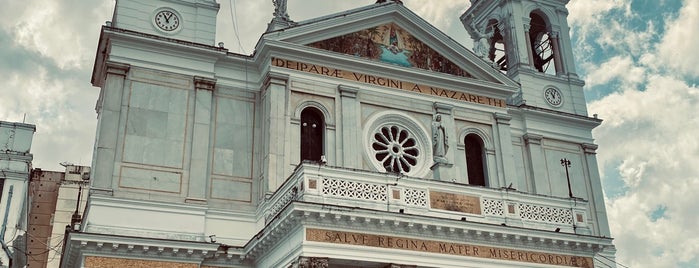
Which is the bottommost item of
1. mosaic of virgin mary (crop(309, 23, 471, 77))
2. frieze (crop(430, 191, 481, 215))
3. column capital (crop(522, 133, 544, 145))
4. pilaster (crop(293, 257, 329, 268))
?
pilaster (crop(293, 257, 329, 268))

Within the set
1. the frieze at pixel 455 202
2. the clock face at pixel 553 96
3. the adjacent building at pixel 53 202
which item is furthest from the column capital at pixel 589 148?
the adjacent building at pixel 53 202

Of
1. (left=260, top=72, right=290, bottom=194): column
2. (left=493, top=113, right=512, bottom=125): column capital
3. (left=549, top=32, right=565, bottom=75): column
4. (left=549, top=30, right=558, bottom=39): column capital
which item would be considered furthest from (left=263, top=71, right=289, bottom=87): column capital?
(left=549, top=30, right=558, bottom=39): column capital

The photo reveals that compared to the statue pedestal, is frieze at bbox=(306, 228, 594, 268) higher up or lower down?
lower down

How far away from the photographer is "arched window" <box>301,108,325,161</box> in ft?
72.3

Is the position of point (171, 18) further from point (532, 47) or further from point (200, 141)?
point (532, 47)

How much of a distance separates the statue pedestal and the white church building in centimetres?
4

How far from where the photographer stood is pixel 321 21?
23.2 meters

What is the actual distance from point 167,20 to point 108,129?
4.18 meters

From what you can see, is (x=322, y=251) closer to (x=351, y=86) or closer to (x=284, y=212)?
(x=284, y=212)

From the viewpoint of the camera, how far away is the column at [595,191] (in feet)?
84.6

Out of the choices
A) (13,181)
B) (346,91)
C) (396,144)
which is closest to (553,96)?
(396,144)

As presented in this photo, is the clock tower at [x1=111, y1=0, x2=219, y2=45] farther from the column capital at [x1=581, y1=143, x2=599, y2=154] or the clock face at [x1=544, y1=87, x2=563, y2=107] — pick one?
the column capital at [x1=581, y1=143, x2=599, y2=154]

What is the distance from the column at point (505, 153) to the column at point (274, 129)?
7.08 m

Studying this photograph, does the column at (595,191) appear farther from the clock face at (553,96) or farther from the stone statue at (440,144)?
the stone statue at (440,144)
